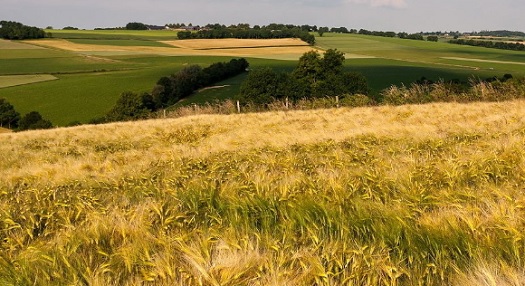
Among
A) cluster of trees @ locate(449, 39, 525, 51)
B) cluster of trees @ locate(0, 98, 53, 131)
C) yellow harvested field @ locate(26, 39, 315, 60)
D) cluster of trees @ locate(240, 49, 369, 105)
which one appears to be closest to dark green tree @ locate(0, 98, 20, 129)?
cluster of trees @ locate(0, 98, 53, 131)

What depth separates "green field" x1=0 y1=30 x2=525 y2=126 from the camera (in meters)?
68.5

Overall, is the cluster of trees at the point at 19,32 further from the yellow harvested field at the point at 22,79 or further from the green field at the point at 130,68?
the yellow harvested field at the point at 22,79

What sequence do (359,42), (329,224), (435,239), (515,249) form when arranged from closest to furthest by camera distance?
1. (515,249)
2. (435,239)
3. (329,224)
4. (359,42)

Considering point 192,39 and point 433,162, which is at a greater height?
point 192,39

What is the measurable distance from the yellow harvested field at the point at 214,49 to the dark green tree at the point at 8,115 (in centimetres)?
7011

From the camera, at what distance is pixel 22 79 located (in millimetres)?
85438

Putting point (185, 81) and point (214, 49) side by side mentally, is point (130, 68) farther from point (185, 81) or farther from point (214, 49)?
point (214, 49)

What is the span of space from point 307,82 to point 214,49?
285ft

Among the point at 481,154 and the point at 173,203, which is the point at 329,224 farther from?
the point at 481,154

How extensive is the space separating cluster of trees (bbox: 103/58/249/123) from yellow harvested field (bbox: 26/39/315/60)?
31.8 meters

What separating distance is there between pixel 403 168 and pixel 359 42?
555 feet

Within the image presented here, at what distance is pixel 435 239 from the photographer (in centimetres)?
220

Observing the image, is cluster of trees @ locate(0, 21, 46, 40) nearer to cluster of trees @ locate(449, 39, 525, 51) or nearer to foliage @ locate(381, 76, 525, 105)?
foliage @ locate(381, 76, 525, 105)

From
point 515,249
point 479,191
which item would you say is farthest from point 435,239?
point 479,191
